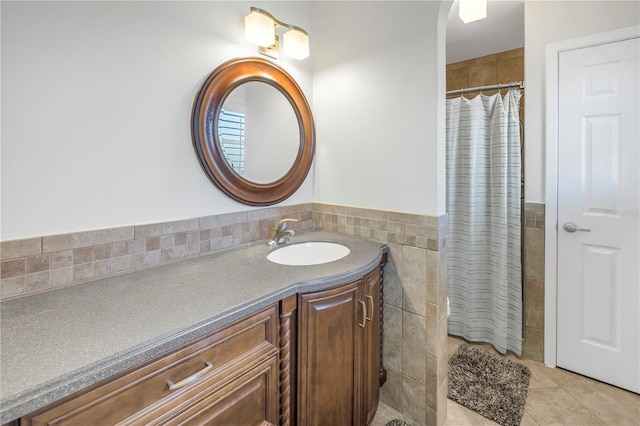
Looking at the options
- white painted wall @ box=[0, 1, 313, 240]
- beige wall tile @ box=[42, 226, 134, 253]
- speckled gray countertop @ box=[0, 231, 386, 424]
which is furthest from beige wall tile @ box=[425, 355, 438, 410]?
beige wall tile @ box=[42, 226, 134, 253]

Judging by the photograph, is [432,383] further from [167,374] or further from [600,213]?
[600,213]

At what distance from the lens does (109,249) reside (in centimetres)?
120

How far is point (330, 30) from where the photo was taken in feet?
6.27

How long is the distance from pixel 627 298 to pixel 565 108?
3.95 ft

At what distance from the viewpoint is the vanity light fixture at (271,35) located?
1.52 metres

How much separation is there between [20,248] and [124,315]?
492 millimetres

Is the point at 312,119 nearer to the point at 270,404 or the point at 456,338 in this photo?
the point at 270,404

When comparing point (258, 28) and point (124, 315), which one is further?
point (258, 28)

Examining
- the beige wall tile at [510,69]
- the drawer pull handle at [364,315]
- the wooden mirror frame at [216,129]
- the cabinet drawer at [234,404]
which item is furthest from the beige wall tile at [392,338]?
the beige wall tile at [510,69]

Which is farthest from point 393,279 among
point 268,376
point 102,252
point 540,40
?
point 540,40

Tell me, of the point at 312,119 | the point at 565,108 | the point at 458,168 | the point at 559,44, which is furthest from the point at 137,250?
the point at 559,44

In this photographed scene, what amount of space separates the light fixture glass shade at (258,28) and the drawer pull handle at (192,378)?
4.82 feet

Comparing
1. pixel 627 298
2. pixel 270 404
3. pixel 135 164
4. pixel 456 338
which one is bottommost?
pixel 456 338

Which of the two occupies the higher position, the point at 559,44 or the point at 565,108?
the point at 559,44
